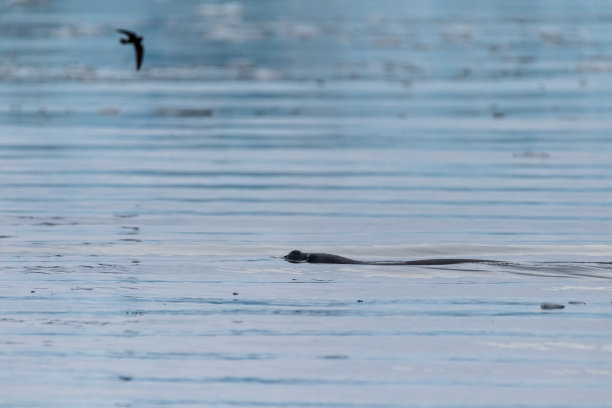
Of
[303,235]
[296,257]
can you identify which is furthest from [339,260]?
[303,235]

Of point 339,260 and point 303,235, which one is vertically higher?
point 303,235

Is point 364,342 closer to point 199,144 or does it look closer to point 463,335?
point 463,335

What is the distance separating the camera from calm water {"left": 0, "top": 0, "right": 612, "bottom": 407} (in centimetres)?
714

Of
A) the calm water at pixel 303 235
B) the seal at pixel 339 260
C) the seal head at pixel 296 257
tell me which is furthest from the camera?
the seal head at pixel 296 257

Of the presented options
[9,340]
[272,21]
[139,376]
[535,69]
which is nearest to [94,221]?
[9,340]

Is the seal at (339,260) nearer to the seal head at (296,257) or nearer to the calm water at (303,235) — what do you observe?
the seal head at (296,257)

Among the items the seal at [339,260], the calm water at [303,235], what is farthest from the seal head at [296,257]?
the calm water at [303,235]

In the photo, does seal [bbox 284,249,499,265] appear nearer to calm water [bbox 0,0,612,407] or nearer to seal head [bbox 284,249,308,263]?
seal head [bbox 284,249,308,263]

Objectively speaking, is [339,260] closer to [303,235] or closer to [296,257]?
[296,257]

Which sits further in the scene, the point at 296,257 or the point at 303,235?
the point at 303,235

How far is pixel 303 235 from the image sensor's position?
37.2 feet

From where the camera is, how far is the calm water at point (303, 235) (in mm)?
7137

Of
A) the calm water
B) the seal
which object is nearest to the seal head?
the seal

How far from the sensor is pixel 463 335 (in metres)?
7.89
